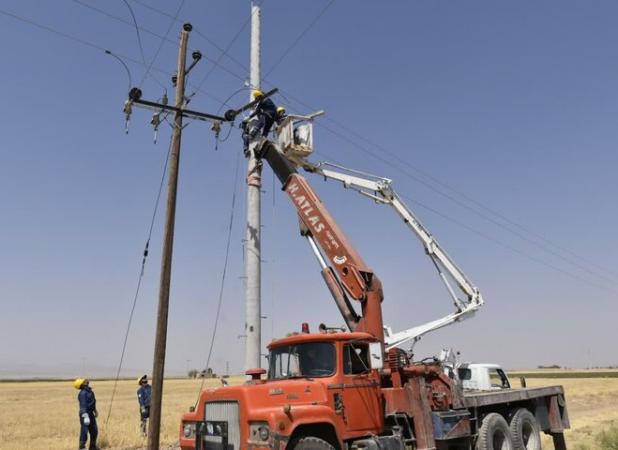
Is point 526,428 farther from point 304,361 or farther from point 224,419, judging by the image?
point 224,419

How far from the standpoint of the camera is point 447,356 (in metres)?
13.8

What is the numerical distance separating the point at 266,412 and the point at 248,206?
26.1ft

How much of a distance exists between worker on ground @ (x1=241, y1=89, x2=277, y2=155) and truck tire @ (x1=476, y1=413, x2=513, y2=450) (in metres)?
→ 8.57

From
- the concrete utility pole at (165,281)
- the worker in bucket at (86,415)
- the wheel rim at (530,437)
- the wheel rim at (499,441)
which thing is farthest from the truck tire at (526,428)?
the worker in bucket at (86,415)

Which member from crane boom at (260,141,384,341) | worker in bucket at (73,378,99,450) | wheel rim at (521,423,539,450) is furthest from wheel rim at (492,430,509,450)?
worker in bucket at (73,378,99,450)

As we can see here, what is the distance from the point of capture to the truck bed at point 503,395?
11824mm

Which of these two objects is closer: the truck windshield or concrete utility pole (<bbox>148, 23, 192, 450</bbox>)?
the truck windshield

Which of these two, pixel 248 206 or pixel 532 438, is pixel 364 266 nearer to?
pixel 248 206

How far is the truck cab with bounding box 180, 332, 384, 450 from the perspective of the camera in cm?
832

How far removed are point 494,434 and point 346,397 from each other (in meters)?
4.86

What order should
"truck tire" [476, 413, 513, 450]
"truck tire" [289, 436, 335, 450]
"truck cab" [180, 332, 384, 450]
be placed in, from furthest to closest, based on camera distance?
"truck tire" [476, 413, 513, 450]
"truck cab" [180, 332, 384, 450]
"truck tire" [289, 436, 335, 450]

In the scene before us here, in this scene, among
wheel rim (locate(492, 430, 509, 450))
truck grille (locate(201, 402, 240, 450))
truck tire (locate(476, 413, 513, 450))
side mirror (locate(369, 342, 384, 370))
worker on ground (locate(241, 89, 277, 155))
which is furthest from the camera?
worker on ground (locate(241, 89, 277, 155))

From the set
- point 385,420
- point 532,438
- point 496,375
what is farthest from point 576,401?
point 385,420

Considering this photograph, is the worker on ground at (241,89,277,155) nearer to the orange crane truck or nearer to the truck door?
the orange crane truck
